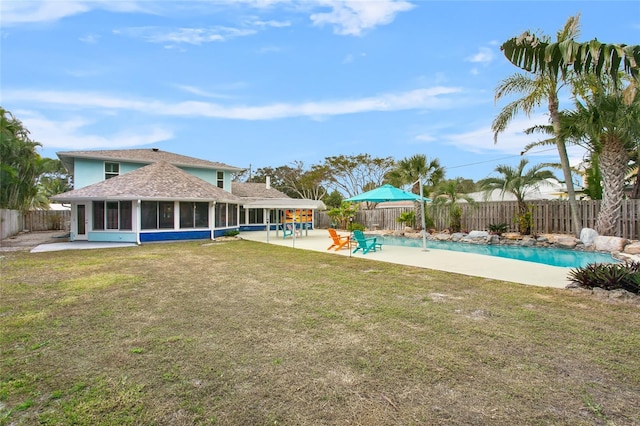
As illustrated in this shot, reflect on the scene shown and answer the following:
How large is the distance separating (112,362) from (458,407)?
3.57m

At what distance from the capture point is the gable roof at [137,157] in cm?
2168

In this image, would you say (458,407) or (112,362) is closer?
(458,407)

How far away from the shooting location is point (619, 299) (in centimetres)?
594

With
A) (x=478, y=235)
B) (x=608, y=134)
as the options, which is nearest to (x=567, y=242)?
(x=478, y=235)

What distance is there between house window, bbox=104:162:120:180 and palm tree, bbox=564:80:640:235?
87.9ft

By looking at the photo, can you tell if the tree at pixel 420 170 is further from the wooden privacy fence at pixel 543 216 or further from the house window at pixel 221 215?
the house window at pixel 221 215

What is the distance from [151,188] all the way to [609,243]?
22.0m

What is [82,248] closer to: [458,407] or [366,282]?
[366,282]

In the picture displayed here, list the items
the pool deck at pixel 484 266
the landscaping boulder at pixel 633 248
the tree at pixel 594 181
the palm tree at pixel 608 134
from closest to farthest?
the pool deck at pixel 484 266 < the landscaping boulder at pixel 633 248 < the palm tree at pixel 608 134 < the tree at pixel 594 181

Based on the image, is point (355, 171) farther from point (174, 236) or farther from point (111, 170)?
point (174, 236)

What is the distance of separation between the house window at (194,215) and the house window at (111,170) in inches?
302

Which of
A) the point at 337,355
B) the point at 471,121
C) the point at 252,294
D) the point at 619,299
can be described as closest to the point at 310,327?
the point at 337,355

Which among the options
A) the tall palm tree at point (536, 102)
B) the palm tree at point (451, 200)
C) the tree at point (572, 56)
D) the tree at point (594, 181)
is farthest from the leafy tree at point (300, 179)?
the tree at point (572, 56)

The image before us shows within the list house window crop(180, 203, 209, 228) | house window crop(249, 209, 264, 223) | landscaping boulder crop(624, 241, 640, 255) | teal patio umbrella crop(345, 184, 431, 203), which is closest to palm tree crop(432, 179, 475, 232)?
teal patio umbrella crop(345, 184, 431, 203)
